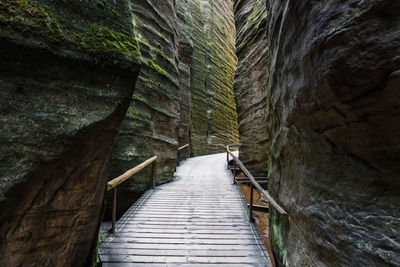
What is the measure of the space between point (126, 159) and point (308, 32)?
445 centimetres

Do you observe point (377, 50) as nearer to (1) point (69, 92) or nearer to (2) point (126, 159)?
(1) point (69, 92)

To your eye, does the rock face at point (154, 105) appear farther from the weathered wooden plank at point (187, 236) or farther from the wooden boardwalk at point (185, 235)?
the weathered wooden plank at point (187, 236)

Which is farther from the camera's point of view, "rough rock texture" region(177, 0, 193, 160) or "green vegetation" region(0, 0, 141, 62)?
"rough rock texture" region(177, 0, 193, 160)

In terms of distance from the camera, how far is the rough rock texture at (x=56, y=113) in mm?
1277

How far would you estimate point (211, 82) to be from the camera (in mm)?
18469

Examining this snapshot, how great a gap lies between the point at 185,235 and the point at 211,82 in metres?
16.8

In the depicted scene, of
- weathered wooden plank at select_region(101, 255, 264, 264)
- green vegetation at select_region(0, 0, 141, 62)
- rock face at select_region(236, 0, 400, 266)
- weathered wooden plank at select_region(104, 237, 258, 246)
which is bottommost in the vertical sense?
weathered wooden plank at select_region(101, 255, 264, 264)

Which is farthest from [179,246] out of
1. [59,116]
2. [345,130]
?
[345,130]

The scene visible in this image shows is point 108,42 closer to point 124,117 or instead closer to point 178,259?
point 124,117

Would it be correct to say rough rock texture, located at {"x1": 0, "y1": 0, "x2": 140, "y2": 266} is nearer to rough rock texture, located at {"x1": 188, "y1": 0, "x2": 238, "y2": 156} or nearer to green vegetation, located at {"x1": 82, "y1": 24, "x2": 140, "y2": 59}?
green vegetation, located at {"x1": 82, "y1": 24, "x2": 140, "y2": 59}

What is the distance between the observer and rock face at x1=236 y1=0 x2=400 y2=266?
1.22 meters

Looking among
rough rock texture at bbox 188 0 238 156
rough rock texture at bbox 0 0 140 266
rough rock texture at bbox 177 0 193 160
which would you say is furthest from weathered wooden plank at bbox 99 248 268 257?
rough rock texture at bbox 188 0 238 156

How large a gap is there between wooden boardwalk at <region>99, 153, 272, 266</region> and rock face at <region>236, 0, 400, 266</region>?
926 mm

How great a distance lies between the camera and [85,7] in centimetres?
165
